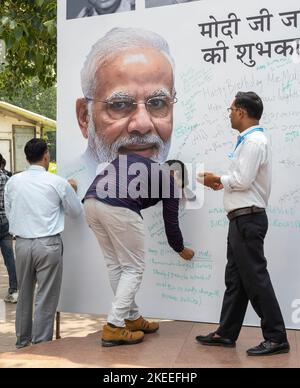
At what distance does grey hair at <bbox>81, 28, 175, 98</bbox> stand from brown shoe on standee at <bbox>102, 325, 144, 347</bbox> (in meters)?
2.00

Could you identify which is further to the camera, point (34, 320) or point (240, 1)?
point (34, 320)

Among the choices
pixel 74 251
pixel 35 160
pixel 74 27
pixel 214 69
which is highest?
pixel 74 27

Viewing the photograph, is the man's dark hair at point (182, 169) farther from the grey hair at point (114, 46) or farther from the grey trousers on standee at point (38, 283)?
the grey trousers on standee at point (38, 283)

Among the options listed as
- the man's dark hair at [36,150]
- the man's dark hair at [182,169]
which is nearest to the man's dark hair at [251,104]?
the man's dark hair at [182,169]

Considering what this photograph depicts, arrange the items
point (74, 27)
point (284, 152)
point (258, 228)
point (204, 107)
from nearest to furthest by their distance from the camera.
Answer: point (258, 228) < point (284, 152) < point (204, 107) < point (74, 27)

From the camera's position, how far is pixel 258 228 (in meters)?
3.97

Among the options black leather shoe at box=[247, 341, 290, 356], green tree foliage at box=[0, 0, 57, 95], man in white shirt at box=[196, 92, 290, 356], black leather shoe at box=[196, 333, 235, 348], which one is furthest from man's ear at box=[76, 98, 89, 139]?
black leather shoe at box=[247, 341, 290, 356]

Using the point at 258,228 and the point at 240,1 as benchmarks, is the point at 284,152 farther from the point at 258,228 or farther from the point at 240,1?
the point at 240,1

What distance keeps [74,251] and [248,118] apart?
1999 mm

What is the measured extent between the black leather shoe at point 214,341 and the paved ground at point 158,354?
0.05 m

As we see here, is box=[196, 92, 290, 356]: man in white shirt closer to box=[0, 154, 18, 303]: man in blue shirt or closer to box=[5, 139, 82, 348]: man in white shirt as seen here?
box=[5, 139, 82, 348]: man in white shirt

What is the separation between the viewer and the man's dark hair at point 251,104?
406 cm

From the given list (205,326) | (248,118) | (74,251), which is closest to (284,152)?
(248,118)

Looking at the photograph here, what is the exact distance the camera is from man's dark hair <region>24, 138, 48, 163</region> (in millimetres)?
4891
